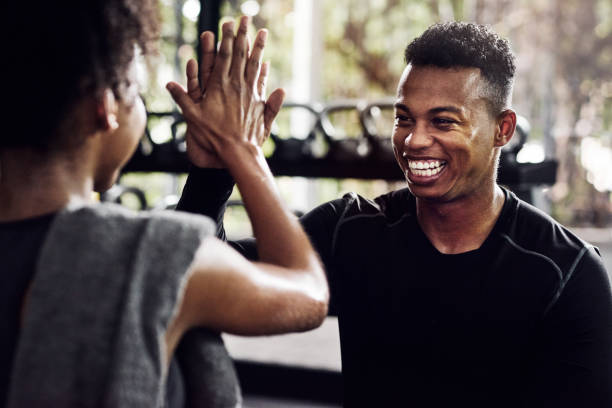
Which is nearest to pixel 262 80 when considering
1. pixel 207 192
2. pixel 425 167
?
pixel 207 192

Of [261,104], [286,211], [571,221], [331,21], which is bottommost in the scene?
[571,221]

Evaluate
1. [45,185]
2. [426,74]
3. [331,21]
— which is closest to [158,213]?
[45,185]

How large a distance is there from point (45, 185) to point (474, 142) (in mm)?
1001

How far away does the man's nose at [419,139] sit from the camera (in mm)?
1509

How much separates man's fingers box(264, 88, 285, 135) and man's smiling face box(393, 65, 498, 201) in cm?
52

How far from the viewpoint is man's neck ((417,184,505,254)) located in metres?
1.52

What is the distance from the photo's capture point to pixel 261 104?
3.46 feet

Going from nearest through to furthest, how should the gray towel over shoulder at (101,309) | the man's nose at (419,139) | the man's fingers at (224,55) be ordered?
the gray towel over shoulder at (101,309), the man's fingers at (224,55), the man's nose at (419,139)

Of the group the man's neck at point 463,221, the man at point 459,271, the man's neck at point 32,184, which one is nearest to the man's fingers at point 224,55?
the man's neck at point 32,184

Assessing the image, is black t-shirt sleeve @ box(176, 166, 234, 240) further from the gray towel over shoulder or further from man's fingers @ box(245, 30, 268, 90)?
the gray towel over shoulder

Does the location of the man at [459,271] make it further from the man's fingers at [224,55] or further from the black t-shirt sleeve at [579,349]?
the man's fingers at [224,55]

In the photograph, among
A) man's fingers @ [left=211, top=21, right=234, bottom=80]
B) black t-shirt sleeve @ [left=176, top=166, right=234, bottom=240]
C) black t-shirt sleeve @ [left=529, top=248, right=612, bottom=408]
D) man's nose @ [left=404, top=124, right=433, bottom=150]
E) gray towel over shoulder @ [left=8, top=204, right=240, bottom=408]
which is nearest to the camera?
gray towel over shoulder @ [left=8, top=204, right=240, bottom=408]

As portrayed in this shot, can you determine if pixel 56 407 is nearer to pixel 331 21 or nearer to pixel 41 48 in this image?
pixel 41 48

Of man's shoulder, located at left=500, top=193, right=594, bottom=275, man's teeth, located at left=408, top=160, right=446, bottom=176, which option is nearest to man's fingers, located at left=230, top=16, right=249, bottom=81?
man's teeth, located at left=408, top=160, right=446, bottom=176
